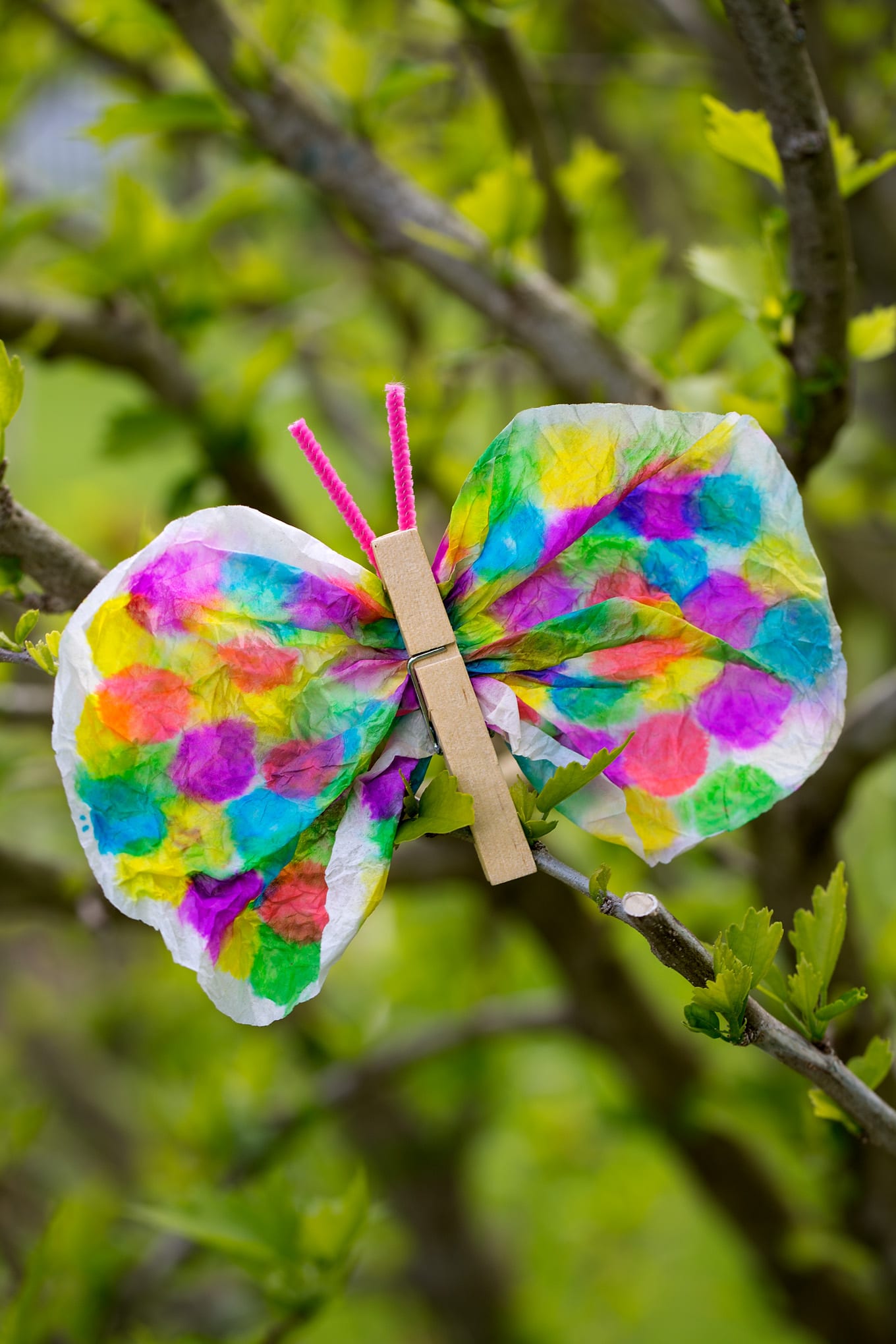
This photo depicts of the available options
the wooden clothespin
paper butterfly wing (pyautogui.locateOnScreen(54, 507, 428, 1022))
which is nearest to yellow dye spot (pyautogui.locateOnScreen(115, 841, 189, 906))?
paper butterfly wing (pyautogui.locateOnScreen(54, 507, 428, 1022))

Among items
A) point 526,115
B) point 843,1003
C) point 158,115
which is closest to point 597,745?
point 843,1003

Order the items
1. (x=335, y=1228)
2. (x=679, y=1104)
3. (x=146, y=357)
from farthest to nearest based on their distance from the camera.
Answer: (x=679, y=1104)
(x=146, y=357)
(x=335, y=1228)

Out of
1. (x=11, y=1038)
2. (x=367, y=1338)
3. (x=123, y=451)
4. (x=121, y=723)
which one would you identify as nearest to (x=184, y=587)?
(x=121, y=723)

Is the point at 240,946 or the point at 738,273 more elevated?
the point at 738,273

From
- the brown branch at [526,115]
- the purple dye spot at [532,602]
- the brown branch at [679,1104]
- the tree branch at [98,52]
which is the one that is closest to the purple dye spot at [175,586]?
the purple dye spot at [532,602]

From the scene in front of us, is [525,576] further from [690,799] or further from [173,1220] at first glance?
[173,1220]

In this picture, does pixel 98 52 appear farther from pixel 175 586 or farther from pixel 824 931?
pixel 824 931
